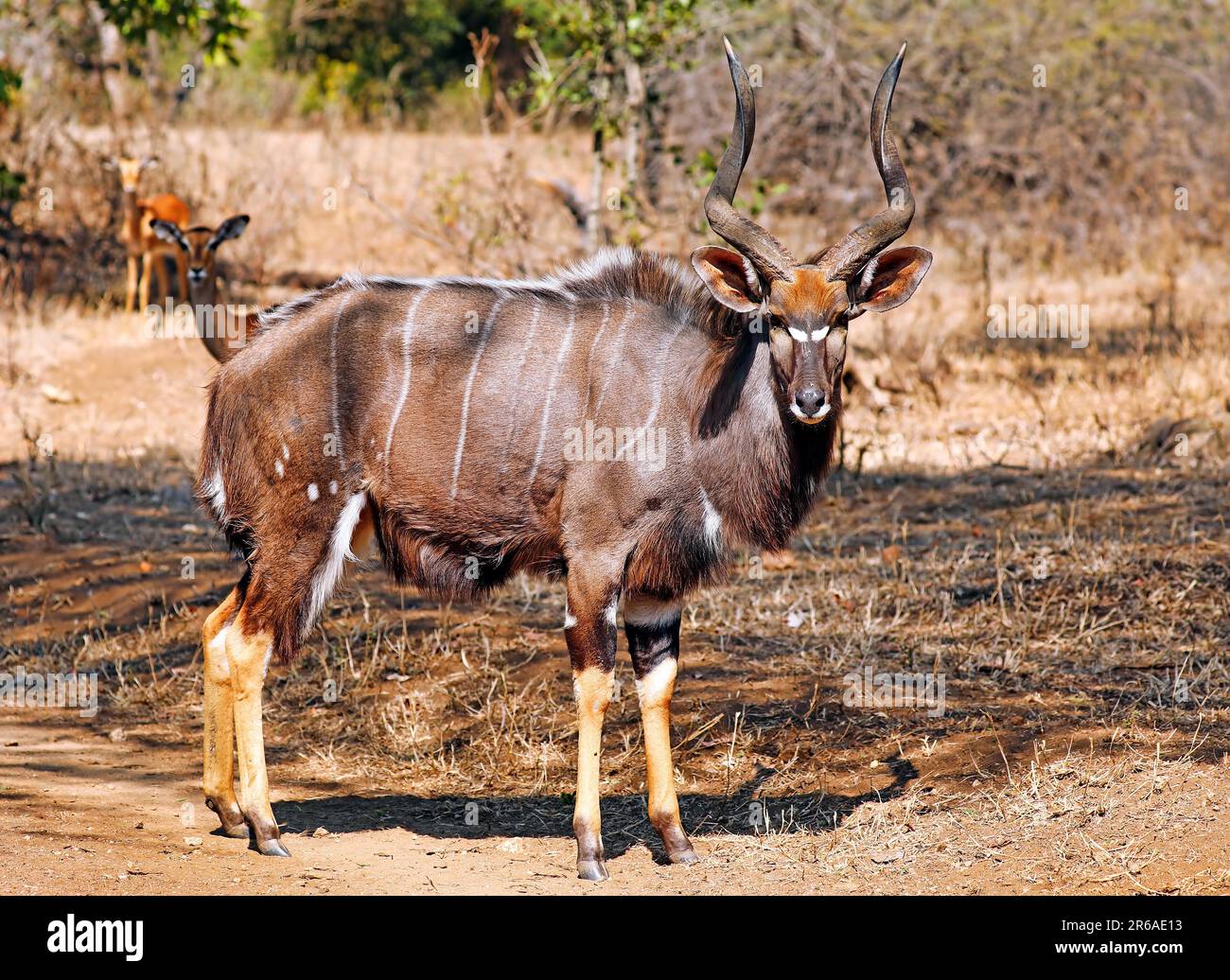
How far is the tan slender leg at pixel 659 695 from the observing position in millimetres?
4488

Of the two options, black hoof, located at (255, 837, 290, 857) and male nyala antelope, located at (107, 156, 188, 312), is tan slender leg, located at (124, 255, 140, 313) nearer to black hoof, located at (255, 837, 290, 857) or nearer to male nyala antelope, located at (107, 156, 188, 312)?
male nyala antelope, located at (107, 156, 188, 312)

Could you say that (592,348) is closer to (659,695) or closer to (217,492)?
(659,695)

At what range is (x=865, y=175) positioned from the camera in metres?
13.5

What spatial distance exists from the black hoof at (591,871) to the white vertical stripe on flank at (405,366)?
1314mm

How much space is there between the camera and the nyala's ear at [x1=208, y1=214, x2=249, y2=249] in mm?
9617

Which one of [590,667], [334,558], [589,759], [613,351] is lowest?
[589,759]

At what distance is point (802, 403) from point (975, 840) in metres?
1.37

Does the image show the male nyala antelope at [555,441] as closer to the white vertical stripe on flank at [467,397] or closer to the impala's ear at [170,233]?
the white vertical stripe on flank at [467,397]

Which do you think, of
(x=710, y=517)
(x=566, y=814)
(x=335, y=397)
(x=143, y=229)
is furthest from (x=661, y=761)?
(x=143, y=229)

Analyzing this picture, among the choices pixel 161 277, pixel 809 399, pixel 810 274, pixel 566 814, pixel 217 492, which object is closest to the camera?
pixel 809 399

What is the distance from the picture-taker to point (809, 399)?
4.04 m

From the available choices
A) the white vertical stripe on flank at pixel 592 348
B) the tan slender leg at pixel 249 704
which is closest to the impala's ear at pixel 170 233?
the tan slender leg at pixel 249 704
